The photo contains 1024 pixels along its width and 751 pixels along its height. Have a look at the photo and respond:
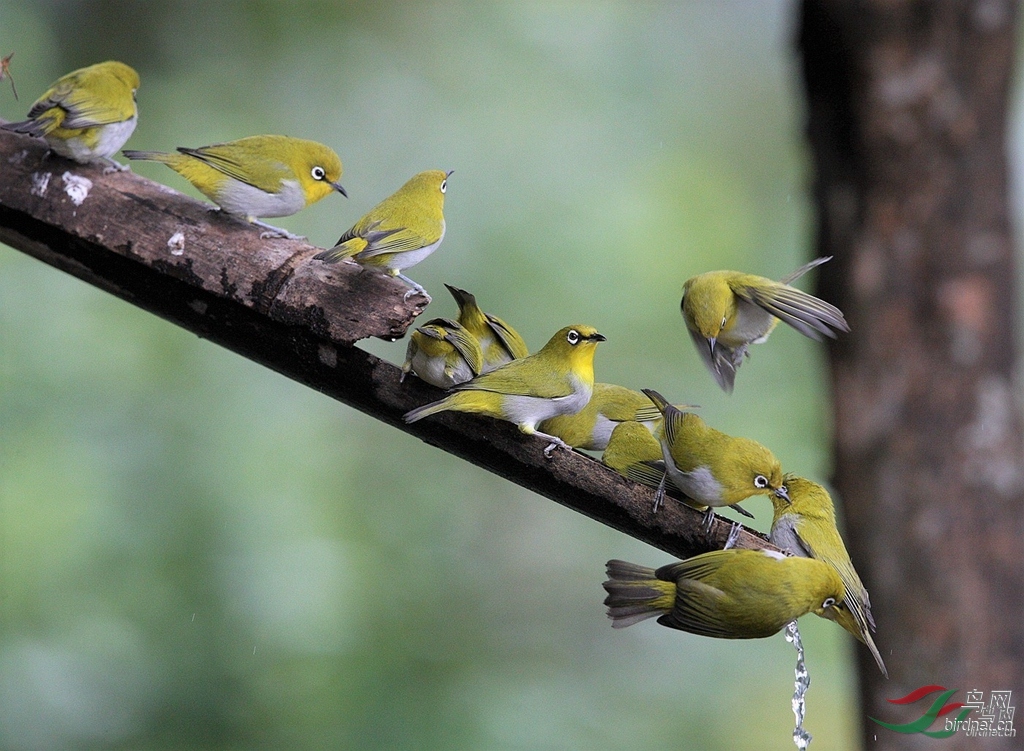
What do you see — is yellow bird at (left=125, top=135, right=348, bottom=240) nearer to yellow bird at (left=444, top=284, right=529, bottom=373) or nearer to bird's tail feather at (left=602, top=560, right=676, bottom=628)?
yellow bird at (left=444, top=284, right=529, bottom=373)

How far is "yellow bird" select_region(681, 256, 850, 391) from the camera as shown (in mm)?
2420

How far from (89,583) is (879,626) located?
164 inches

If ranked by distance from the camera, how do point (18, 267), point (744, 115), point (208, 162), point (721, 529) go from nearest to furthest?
1. point (721, 529)
2. point (208, 162)
3. point (18, 267)
4. point (744, 115)

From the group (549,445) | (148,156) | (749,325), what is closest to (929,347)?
(749,325)

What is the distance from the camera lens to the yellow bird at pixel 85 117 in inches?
115

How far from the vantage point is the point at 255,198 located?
2.82 meters

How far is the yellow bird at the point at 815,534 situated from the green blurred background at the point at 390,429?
3062mm

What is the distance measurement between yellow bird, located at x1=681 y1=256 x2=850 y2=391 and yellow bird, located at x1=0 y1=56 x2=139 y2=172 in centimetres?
182

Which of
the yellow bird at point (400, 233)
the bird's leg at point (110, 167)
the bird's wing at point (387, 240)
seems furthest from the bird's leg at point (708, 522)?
the bird's leg at point (110, 167)

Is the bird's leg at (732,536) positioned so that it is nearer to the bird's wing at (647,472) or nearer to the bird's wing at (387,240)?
the bird's wing at (647,472)

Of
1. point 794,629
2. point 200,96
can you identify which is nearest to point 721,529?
point 794,629

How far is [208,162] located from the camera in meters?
2.82

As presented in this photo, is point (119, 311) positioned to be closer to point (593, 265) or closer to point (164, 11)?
point (164, 11)

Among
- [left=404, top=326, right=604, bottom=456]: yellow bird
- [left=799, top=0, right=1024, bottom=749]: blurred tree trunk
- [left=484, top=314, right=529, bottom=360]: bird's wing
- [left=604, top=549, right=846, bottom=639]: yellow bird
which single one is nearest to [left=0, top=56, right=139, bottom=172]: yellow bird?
[left=484, top=314, right=529, bottom=360]: bird's wing
